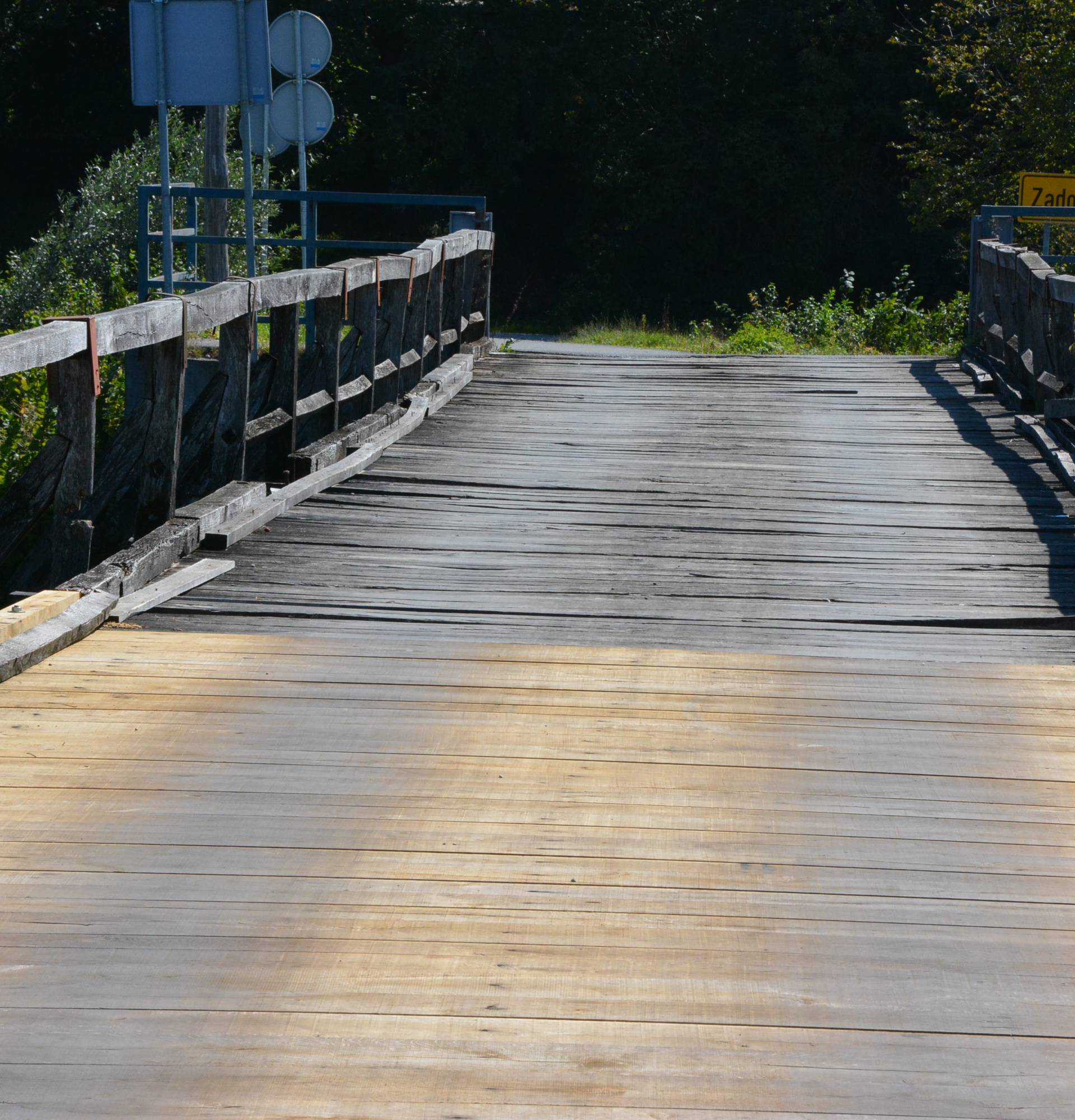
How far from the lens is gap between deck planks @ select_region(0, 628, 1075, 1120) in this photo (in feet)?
8.32

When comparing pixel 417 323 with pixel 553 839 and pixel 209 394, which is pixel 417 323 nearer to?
pixel 209 394

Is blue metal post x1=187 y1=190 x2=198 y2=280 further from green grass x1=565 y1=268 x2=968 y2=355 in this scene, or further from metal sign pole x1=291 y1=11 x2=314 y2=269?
green grass x1=565 y1=268 x2=968 y2=355

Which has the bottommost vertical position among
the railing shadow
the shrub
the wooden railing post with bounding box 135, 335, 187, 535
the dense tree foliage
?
the railing shadow

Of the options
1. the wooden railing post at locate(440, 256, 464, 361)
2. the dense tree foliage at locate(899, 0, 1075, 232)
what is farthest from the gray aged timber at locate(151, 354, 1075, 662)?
the dense tree foliage at locate(899, 0, 1075, 232)

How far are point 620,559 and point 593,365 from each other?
7.79 m

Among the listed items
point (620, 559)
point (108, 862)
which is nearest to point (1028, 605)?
point (620, 559)

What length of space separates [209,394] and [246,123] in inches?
164

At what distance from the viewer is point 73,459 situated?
5.66 metres

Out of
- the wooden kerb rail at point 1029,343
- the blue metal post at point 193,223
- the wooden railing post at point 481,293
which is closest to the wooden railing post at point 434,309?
the wooden railing post at point 481,293

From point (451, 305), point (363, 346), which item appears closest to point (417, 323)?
point (363, 346)

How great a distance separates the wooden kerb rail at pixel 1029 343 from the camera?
876 centimetres

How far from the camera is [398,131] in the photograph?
39.9 m

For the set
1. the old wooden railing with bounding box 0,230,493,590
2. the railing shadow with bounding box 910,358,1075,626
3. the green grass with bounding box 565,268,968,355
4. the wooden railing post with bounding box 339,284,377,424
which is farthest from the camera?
the green grass with bounding box 565,268,968,355

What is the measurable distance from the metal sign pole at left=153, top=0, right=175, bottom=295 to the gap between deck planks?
7.04m
